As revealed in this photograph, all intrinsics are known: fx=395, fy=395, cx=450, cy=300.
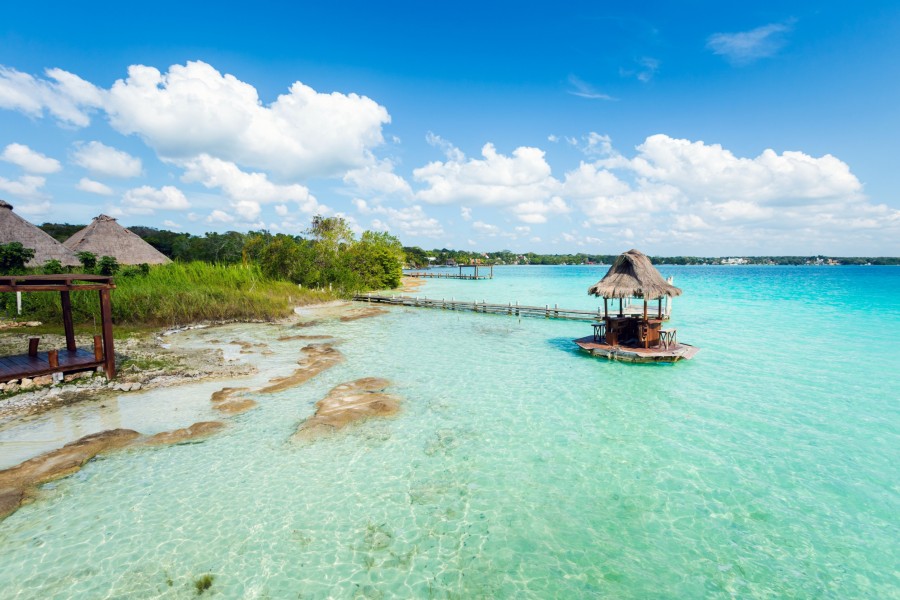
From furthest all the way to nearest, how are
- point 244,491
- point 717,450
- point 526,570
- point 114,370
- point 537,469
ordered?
point 114,370, point 717,450, point 537,469, point 244,491, point 526,570

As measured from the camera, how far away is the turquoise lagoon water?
5.15 meters

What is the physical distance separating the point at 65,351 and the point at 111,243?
21.0m

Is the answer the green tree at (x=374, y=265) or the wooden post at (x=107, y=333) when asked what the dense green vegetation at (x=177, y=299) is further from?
the green tree at (x=374, y=265)

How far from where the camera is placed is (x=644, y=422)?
9977 millimetres

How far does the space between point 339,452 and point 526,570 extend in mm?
4445

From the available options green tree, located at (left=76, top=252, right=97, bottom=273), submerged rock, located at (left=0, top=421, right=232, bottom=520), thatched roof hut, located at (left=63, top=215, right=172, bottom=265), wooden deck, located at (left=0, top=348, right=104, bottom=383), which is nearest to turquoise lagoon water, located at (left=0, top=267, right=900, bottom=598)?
submerged rock, located at (left=0, top=421, right=232, bottom=520)

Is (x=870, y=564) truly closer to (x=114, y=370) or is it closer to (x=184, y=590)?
(x=184, y=590)

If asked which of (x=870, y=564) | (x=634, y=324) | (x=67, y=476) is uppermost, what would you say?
(x=634, y=324)

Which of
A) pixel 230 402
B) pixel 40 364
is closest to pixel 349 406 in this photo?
pixel 230 402

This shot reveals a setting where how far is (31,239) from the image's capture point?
24.6m

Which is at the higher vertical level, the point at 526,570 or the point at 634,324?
the point at 634,324

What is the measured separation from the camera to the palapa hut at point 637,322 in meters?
15.2

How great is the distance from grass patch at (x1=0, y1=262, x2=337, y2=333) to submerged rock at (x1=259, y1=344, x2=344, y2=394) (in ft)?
29.4

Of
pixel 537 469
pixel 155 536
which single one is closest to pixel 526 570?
Result: pixel 537 469
